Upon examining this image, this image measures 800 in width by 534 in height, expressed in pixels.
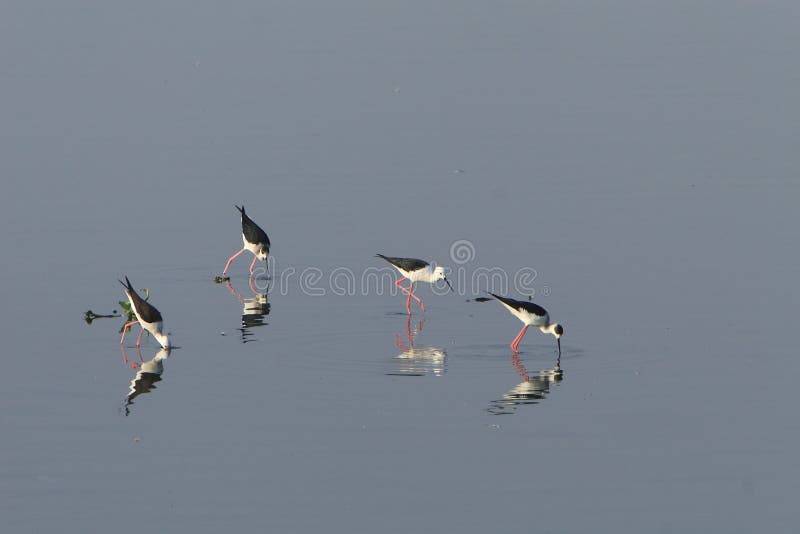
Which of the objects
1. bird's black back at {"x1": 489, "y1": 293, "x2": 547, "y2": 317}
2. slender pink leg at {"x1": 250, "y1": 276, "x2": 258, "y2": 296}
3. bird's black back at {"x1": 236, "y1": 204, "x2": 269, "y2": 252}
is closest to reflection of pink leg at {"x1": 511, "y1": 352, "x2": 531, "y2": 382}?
bird's black back at {"x1": 489, "y1": 293, "x2": 547, "y2": 317}

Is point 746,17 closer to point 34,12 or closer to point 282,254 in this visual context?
point 34,12

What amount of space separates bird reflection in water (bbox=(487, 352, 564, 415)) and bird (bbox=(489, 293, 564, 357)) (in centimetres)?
38

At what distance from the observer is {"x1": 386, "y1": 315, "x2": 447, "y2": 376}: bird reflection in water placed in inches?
654

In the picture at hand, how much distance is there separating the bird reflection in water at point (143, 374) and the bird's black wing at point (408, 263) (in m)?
4.08

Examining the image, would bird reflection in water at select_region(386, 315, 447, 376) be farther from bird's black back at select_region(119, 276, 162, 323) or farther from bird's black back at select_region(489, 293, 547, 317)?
bird's black back at select_region(119, 276, 162, 323)

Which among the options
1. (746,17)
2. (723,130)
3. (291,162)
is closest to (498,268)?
(291,162)

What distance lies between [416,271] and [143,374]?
4.99m

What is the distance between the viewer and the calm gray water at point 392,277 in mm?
12930

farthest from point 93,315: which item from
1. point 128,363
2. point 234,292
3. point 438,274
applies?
point 438,274

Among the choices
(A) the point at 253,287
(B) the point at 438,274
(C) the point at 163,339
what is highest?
(B) the point at 438,274

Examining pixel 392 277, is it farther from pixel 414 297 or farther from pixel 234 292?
pixel 234 292

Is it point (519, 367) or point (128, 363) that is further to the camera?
point (128, 363)

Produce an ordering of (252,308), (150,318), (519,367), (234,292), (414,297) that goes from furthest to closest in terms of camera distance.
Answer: (234,292) < (414,297) < (252,308) < (150,318) < (519,367)

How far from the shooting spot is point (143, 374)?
16.6 metres
